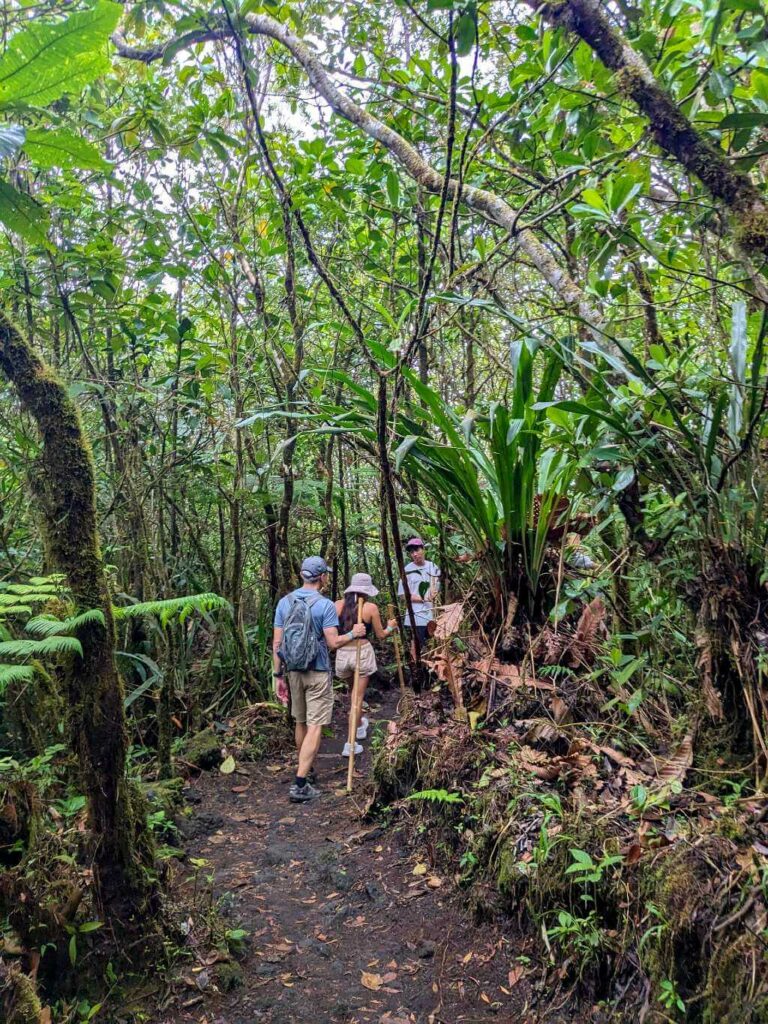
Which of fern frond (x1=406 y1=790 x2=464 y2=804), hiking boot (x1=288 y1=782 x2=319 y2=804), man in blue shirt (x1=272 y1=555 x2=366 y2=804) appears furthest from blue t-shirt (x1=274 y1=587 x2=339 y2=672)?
fern frond (x1=406 y1=790 x2=464 y2=804)

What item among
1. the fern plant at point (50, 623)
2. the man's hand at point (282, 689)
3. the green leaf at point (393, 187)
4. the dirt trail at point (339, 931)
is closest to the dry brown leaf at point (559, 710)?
the dirt trail at point (339, 931)

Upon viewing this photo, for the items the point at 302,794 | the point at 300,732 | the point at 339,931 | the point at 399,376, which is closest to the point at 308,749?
the point at 302,794

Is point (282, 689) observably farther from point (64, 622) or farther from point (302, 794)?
point (64, 622)

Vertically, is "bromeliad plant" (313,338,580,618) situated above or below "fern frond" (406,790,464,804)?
above

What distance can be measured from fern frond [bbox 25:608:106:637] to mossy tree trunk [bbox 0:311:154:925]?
0.04m

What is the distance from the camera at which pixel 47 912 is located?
7.77 ft

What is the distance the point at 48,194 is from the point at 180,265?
98 centimetres

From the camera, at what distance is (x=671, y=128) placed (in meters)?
2.10

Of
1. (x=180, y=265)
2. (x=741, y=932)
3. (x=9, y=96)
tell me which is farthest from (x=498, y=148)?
(x=741, y=932)

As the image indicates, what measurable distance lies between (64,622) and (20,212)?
1.38 meters

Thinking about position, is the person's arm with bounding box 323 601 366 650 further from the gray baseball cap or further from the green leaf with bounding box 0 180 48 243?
the green leaf with bounding box 0 180 48 243

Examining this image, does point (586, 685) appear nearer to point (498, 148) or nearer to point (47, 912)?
point (47, 912)

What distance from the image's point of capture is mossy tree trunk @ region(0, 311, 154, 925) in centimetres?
253

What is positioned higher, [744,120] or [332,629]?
[744,120]
